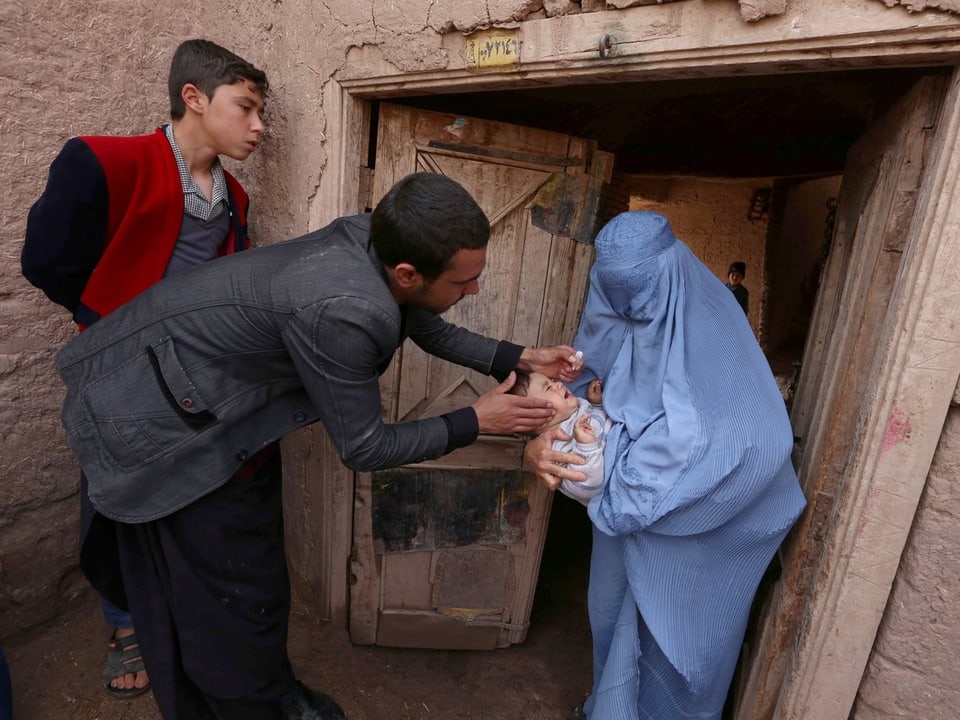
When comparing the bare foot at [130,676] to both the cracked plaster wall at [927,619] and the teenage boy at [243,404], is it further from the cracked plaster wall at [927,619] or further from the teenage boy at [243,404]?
the cracked plaster wall at [927,619]

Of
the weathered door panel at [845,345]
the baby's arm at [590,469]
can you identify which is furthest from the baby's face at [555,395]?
the weathered door panel at [845,345]

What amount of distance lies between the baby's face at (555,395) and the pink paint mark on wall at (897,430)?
80 cm

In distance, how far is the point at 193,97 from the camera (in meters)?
1.94

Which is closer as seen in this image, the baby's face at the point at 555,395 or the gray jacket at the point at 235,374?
the gray jacket at the point at 235,374

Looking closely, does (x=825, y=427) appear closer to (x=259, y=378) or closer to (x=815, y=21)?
(x=815, y=21)

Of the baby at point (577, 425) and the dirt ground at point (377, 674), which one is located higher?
the baby at point (577, 425)

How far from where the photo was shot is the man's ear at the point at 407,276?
1.49m

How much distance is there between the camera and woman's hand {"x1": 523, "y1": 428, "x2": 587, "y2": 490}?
5.60 feet

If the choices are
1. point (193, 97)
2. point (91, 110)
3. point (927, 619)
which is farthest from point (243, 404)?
point (927, 619)

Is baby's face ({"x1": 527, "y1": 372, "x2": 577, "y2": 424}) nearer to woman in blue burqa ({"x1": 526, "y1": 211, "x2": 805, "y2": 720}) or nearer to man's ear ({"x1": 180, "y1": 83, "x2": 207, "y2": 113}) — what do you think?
woman in blue burqa ({"x1": 526, "y1": 211, "x2": 805, "y2": 720})

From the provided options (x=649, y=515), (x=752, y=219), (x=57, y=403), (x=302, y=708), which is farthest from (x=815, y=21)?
(x=752, y=219)

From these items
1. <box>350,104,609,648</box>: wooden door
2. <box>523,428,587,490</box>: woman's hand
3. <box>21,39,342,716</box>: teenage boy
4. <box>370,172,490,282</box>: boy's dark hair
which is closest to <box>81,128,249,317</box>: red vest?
<box>21,39,342,716</box>: teenage boy

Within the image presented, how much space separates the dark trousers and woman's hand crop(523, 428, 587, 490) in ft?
2.92

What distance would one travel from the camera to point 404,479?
2.49 m
